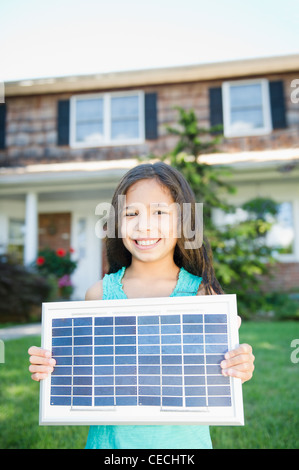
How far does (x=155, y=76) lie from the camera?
31.3 ft

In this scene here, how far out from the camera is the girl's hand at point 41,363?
143 centimetres

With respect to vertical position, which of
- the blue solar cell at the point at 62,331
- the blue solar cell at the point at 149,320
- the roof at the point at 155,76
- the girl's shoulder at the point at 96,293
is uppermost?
the roof at the point at 155,76

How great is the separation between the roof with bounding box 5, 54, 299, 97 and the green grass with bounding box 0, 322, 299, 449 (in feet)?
22.7

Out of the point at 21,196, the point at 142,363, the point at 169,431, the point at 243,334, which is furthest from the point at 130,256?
the point at 21,196

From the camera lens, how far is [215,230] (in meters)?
6.71

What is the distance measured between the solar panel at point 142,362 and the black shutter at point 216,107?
8768mm

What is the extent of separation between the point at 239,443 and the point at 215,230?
4557 millimetres

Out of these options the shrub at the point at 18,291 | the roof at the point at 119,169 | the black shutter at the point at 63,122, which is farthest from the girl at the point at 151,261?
the black shutter at the point at 63,122

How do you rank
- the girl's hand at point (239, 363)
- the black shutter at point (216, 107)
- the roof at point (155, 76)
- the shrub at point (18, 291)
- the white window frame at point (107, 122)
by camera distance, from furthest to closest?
the white window frame at point (107, 122) → the black shutter at point (216, 107) → the roof at point (155, 76) → the shrub at point (18, 291) → the girl's hand at point (239, 363)

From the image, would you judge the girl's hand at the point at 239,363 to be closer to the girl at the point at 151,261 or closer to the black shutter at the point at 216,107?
the girl at the point at 151,261

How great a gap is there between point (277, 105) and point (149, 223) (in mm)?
8757

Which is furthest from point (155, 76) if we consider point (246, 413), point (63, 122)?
point (246, 413)

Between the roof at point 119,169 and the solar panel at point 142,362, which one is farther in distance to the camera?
the roof at point 119,169
